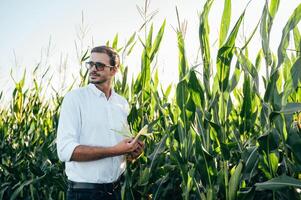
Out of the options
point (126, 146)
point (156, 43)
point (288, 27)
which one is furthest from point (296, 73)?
point (156, 43)

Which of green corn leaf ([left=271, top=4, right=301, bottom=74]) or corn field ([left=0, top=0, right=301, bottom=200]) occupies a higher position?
green corn leaf ([left=271, top=4, right=301, bottom=74])

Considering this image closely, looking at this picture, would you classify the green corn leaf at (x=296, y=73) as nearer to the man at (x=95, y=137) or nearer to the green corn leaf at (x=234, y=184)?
the green corn leaf at (x=234, y=184)

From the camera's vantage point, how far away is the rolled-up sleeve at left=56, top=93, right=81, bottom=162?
1.89m

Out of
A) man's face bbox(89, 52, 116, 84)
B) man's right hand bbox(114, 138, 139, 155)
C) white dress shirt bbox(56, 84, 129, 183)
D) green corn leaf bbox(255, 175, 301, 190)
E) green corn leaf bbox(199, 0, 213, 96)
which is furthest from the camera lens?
man's face bbox(89, 52, 116, 84)

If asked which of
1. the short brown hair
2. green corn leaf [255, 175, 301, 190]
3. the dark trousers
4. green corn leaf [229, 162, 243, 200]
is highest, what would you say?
the short brown hair

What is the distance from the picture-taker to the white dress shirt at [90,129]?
195 cm

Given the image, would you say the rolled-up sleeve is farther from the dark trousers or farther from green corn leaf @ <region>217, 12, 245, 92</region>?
green corn leaf @ <region>217, 12, 245, 92</region>

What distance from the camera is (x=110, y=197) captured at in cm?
202

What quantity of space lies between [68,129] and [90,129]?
0.40 feet

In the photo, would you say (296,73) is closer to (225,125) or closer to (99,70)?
(225,125)

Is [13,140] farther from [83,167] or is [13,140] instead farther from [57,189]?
[83,167]

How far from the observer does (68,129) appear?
76.0 inches

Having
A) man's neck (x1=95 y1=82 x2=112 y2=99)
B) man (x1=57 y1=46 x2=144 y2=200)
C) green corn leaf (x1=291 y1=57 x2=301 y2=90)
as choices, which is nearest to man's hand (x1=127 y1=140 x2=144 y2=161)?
man (x1=57 y1=46 x2=144 y2=200)

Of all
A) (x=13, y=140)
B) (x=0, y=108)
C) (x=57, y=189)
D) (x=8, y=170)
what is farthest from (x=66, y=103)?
(x=0, y=108)
